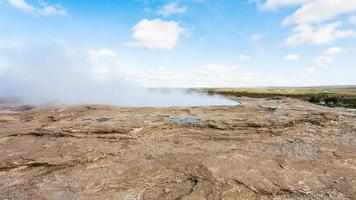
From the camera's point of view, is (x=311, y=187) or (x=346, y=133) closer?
(x=311, y=187)

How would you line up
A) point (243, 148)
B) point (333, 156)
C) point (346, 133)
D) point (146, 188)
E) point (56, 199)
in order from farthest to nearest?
point (346, 133) < point (243, 148) < point (333, 156) < point (146, 188) < point (56, 199)

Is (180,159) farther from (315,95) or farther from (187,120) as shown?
(315,95)

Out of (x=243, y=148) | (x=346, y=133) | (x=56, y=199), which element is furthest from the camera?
(x=346, y=133)

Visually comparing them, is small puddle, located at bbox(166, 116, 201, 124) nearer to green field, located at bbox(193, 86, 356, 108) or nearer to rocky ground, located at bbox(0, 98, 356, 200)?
rocky ground, located at bbox(0, 98, 356, 200)

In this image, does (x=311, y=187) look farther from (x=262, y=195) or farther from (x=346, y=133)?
(x=346, y=133)

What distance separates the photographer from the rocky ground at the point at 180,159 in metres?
9.06

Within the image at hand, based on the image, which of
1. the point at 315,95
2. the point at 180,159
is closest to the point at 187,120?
the point at 180,159

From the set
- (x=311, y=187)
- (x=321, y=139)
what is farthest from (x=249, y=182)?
(x=321, y=139)

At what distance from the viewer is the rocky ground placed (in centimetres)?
906

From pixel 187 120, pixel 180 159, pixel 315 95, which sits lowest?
pixel 315 95

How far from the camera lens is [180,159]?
37.1 ft

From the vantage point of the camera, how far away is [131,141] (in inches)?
537

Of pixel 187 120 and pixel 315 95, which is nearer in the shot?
pixel 187 120

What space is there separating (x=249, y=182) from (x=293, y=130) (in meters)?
7.68
